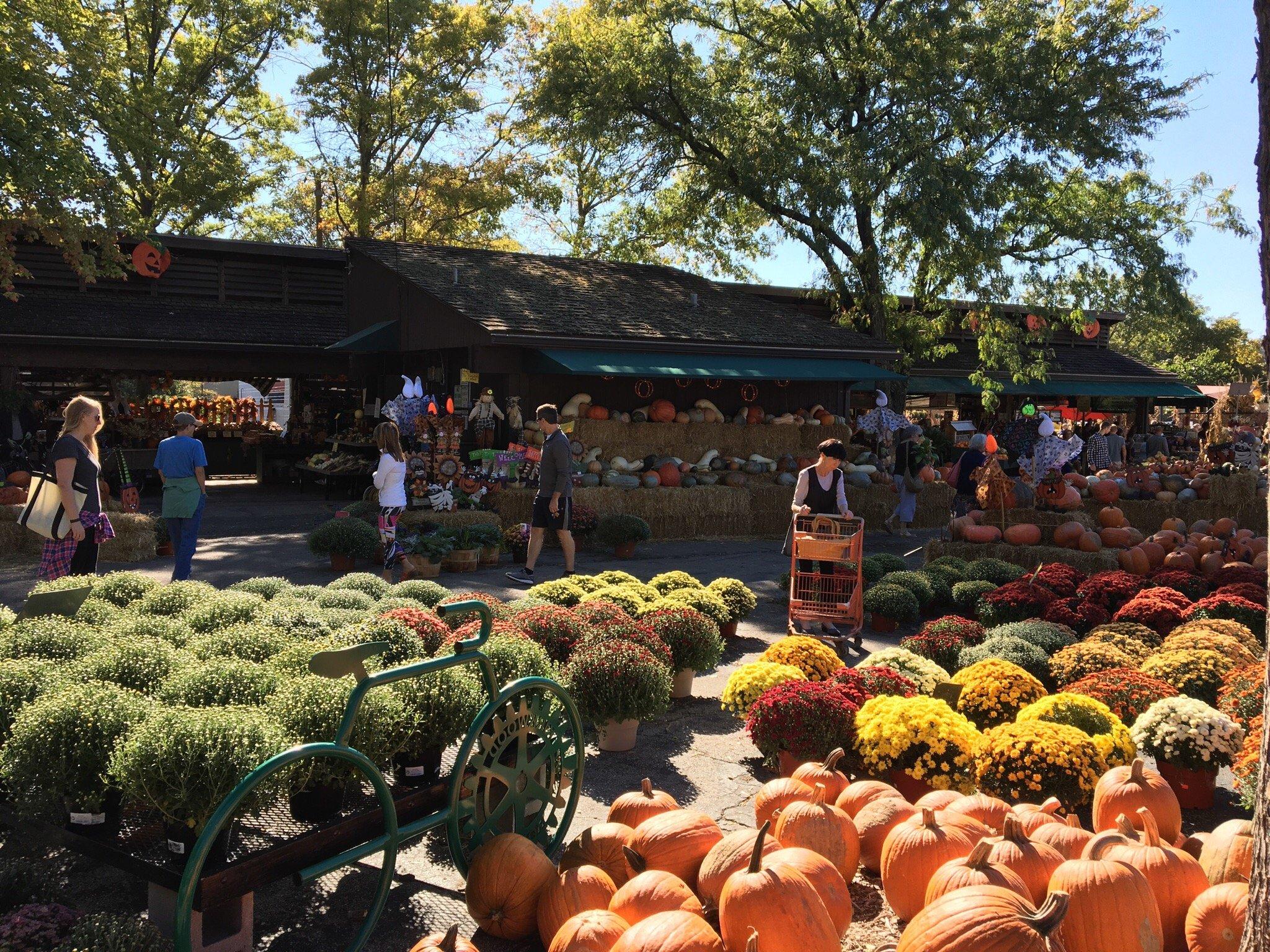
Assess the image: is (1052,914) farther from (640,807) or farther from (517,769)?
(517,769)

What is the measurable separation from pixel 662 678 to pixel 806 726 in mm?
913

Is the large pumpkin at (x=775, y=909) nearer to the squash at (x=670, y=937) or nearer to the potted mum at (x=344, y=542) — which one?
the squash at (x=670, y=937)

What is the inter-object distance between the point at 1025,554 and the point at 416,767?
9127 mm

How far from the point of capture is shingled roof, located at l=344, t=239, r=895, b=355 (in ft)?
55.2

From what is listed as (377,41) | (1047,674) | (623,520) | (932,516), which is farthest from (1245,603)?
(377,41)

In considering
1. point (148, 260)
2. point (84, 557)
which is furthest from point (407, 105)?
point (84, 557)

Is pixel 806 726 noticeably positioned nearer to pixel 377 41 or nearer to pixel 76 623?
pixel 76 623

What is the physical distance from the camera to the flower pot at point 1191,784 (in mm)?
5035

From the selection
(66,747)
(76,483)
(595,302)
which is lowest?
(66,747)

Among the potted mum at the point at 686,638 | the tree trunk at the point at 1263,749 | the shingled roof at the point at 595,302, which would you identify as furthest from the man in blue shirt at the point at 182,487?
the tree trunk at the point at 1263,749

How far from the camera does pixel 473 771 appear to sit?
12.1 feet

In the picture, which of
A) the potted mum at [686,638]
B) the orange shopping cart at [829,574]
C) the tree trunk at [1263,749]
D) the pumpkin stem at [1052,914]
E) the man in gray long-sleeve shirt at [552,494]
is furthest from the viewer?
the man in gray long-sleeve shirt at [552,494]

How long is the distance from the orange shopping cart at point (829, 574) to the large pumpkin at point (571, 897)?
5227 millimetres

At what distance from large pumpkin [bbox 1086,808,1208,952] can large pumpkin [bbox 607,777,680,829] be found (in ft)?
4.82
